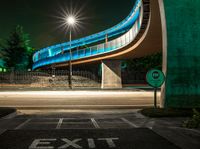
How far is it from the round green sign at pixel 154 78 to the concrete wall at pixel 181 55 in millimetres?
1436

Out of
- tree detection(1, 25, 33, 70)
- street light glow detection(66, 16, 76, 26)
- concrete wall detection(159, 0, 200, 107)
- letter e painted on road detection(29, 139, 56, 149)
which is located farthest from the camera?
tree detection(1, 25, 33, 70)

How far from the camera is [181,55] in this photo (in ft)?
42.8

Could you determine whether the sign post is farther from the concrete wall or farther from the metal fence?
the metal fence

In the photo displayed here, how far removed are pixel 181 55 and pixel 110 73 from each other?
1285 inches

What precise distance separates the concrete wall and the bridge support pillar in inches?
1267

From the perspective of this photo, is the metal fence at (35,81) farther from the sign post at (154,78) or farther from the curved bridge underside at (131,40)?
the sign post at (154,78)

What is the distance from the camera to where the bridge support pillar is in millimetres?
45500

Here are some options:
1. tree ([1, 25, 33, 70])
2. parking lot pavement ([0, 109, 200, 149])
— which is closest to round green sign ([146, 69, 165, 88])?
parking lot pavement ([0, 109, 200, 149])

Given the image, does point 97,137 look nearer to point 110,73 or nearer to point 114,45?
point 114,45

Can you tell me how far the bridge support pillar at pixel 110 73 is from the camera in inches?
1791

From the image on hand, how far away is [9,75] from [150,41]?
3588 centimetres

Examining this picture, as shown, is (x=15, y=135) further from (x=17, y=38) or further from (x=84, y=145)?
(x=17, y=38)

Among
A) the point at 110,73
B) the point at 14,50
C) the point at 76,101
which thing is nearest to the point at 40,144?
the point at 76,101

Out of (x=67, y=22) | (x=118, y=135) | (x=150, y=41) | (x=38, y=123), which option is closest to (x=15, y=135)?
(x=38, y=123)
